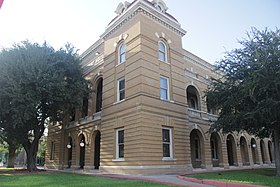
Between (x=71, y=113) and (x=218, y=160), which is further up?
(x=71, y=113)

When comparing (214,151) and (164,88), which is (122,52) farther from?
(214,151)

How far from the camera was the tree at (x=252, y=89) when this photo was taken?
50.1ft

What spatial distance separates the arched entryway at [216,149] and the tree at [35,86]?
46.5ft

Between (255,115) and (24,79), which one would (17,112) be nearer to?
(24,79)

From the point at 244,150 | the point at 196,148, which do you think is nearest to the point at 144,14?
the point at 196,148

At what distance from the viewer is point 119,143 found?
63.1 feet

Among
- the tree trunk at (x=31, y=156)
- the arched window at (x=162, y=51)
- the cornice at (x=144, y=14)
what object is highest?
the cornice at (x=144, y=14)

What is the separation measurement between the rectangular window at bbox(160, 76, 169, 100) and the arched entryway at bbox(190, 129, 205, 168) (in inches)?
238

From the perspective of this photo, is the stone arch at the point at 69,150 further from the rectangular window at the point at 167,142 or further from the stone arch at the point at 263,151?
the stone arch at the point at 263,151

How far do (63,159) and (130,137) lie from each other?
13.2m

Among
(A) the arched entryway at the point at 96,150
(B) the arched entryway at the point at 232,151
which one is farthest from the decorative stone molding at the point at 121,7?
(B) the arched entryway at the point at 232,151

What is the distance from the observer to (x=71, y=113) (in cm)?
2861

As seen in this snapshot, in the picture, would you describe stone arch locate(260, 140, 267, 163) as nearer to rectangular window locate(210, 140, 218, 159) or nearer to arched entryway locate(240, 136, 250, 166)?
arched entryway locate(240, 136, 250, 166)

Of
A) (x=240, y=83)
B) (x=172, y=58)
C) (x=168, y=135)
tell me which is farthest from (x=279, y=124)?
(x=172, y=58)
